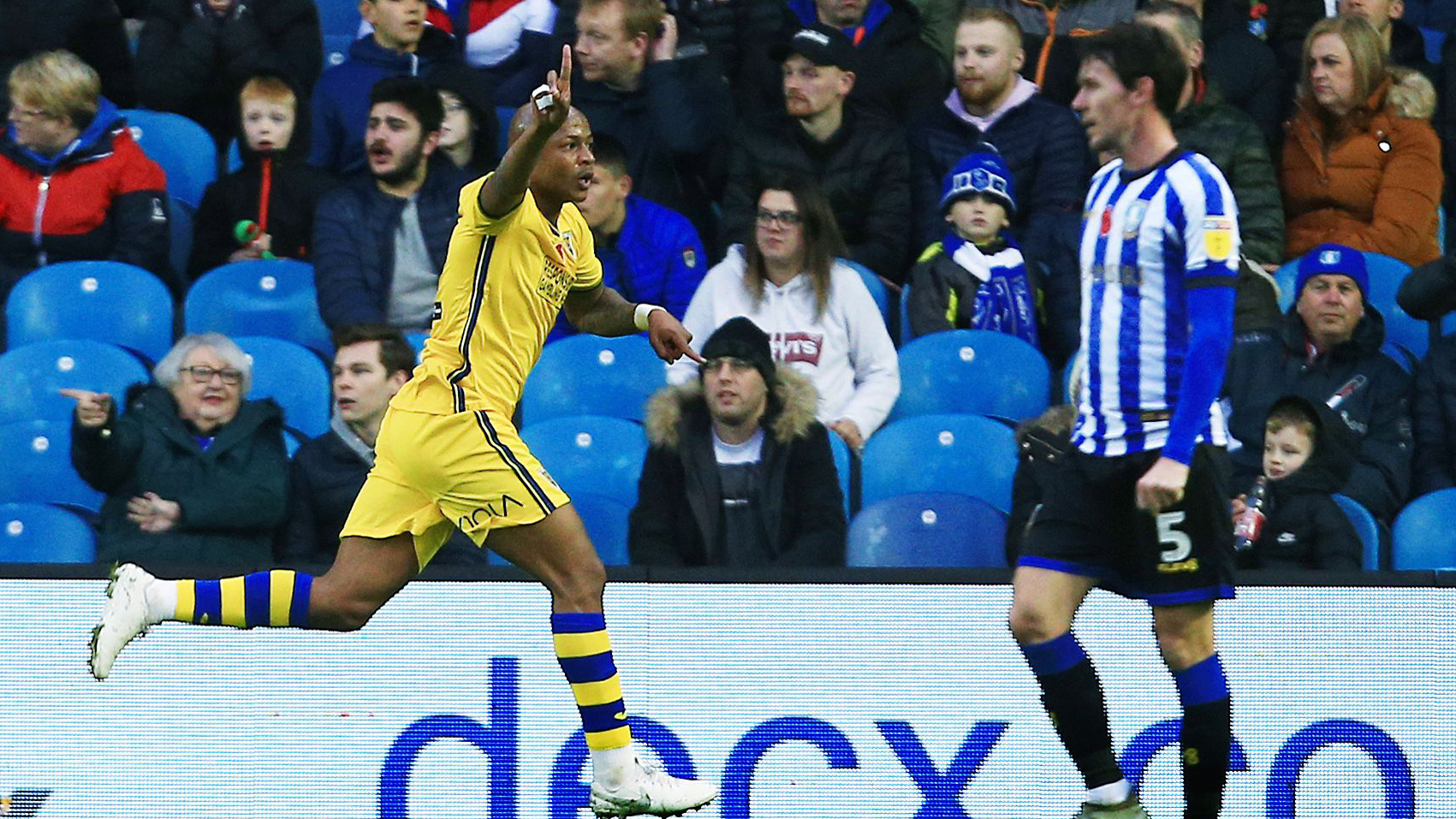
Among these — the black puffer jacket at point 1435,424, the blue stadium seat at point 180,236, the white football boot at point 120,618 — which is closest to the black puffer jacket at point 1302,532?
the black puffer jacket at point 1435,424

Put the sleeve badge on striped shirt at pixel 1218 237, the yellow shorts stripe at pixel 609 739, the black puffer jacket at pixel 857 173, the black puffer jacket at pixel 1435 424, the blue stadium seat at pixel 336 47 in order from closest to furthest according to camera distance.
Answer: the sleeve badge on striped shirt at pixel 1218 237 → the yellow shorts stripe at pixel 609 739 → the black puffer jacket at pixel 1435 424 → the black puffer jacket at pixel 857 173 → the blue stadium seat at pixel 336 47

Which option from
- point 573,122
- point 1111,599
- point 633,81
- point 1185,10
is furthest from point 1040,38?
point 573,122

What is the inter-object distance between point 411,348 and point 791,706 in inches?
92.2

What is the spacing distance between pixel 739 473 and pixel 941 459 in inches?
33.5

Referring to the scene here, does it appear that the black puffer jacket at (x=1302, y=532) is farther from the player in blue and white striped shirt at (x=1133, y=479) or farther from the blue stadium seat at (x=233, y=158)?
the blue stadium seat at (x=233, y=158)

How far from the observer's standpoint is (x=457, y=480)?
5301 millimetres

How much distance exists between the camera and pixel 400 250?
8.53 m

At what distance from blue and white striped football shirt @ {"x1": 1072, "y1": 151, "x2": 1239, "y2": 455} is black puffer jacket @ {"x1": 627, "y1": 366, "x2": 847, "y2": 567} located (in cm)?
206

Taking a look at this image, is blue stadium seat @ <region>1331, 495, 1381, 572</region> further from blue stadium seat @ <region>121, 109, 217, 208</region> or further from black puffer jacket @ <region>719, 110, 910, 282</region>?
blue stadium seat @ <region>121, 109, 217, 208</region>

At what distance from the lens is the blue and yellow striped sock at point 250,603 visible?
5484 mm

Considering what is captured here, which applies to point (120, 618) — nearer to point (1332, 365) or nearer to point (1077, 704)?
point (1077, 704)

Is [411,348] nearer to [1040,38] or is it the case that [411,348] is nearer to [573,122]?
[573,122]

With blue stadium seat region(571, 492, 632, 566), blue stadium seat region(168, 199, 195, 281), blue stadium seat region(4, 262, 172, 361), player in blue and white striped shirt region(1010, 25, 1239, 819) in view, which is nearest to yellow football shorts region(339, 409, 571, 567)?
player in blue and white striped shirt region(1010, 25, 1239, 819)

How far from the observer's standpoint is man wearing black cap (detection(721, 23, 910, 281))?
8.77 m
